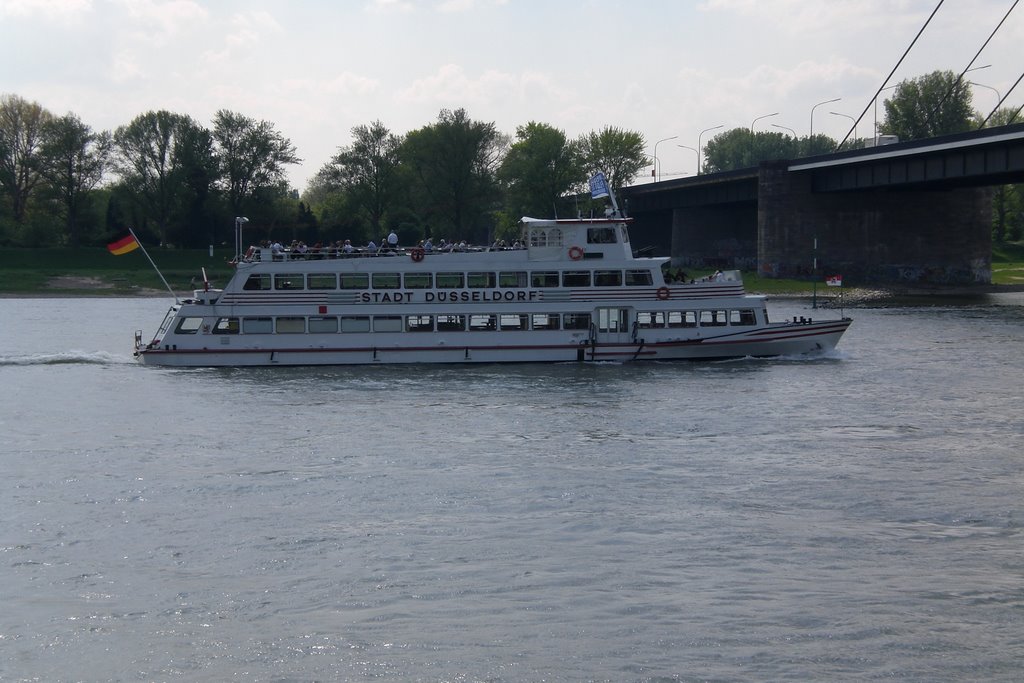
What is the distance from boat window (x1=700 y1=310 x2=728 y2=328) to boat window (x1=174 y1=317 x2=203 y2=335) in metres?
20.1

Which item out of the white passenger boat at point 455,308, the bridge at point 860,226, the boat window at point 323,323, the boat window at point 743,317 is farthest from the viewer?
the bridge at point 860,226

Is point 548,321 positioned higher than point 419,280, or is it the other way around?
point 419,280

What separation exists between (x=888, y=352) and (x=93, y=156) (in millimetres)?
90276

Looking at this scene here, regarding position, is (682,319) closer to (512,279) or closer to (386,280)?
(512,279)

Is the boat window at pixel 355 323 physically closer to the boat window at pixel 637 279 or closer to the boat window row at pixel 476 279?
the boat window row at pixel 476 279

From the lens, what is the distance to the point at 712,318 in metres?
49.0

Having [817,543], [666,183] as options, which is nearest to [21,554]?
[817,543]

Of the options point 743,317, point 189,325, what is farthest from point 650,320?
point 189,325

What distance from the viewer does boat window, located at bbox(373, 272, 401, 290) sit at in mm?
47844

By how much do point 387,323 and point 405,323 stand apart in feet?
2.35

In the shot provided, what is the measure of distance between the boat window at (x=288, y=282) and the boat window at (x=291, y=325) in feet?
4.03

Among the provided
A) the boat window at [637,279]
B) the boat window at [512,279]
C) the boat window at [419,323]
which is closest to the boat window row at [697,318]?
the boat window at [637,279]

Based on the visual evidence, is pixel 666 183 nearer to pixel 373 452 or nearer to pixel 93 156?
pixel 93 156

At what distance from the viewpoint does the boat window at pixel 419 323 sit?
158 ft
